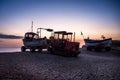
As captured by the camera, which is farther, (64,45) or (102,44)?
(102,44)

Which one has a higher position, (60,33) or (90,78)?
(60,33)

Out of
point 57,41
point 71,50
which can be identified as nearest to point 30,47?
point 57,41

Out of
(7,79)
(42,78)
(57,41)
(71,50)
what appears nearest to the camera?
(7,79)

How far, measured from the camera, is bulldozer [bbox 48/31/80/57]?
69.1 ft

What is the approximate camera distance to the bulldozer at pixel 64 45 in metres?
21.1

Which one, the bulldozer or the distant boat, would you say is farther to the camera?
the distant boat

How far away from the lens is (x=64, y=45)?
2178 cm

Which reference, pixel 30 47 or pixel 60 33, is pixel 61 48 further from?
pixel 30 47

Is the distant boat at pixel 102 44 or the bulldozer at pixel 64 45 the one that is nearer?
the bulldozer at pixel 64 45

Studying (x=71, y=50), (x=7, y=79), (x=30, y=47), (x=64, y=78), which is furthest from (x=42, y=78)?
(x=30, y=47)

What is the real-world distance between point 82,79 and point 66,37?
13.8m

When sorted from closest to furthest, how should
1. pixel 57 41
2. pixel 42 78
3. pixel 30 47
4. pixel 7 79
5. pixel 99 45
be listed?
pixel 7 79 → pixel 42 78 → pixel 57 41 → pixel 30 47 → pixel 99 45

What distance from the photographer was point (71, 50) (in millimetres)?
21094

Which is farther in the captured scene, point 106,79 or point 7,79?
point 106,79
